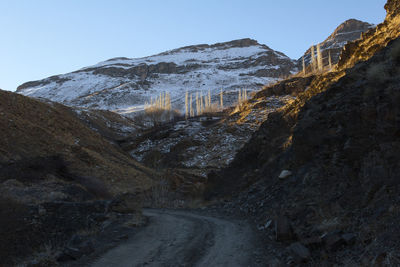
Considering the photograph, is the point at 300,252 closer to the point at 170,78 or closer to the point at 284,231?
the point at 284,231

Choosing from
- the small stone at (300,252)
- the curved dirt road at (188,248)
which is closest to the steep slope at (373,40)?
the curved dirt road at (188,248)

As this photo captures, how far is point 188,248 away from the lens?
27.2 ft

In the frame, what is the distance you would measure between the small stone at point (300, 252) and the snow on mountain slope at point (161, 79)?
10093cm

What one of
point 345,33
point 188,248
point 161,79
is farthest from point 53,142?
point 345,33

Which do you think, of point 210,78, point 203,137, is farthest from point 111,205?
point 210,78

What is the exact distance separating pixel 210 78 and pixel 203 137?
4135 inches

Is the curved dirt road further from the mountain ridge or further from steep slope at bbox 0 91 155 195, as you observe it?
the mountain ridge

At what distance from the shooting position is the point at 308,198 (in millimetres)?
9469

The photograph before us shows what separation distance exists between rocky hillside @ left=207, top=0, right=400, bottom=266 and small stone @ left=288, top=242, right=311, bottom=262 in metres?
0.02

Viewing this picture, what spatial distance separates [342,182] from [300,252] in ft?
11.1

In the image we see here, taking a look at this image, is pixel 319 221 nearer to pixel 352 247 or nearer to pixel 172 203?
pixel 352 247

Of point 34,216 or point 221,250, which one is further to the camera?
point 34,216

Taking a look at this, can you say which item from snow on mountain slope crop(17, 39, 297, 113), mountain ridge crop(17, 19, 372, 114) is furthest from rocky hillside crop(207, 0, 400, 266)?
snow on mountain slope crop(17, 39, 297, 113)

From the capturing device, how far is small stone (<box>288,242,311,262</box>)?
6.01 metres
